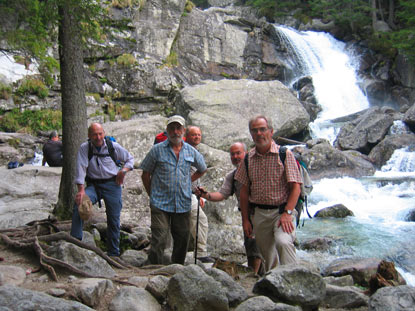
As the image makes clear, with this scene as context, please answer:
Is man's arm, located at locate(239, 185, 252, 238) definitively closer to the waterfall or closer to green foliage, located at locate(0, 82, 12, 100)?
green foliage, located at locate(0, 82, 12, 100)

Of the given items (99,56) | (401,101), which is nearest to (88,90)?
(99,56)

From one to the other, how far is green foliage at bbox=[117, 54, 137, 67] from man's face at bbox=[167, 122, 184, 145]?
2061cm

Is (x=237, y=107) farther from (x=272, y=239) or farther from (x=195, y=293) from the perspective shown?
(x=195, y=293)

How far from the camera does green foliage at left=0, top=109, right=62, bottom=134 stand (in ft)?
63.0

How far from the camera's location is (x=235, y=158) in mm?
5195

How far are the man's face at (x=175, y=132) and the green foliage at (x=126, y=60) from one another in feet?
67.6

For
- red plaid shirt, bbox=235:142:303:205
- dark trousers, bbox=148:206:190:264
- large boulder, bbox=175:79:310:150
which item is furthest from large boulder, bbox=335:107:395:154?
red plaid shirt, bbox=235:142:303:205

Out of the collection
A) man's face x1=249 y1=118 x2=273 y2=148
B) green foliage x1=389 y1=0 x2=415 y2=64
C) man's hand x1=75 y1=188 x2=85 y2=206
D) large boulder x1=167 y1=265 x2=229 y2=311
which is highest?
green foliage x1=389 y1=0 x2=415 y2=64

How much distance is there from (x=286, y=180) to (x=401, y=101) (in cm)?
2896

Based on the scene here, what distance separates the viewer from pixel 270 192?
430 centimetres

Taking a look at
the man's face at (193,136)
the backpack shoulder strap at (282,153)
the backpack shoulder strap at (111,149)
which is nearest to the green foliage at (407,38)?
the man's face at (193,136)

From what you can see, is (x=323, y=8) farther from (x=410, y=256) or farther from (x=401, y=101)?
(x=410, y=256)

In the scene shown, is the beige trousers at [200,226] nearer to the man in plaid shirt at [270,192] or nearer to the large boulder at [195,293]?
the man in plaid shirt at [270,192]

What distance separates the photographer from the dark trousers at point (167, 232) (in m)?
4.84
